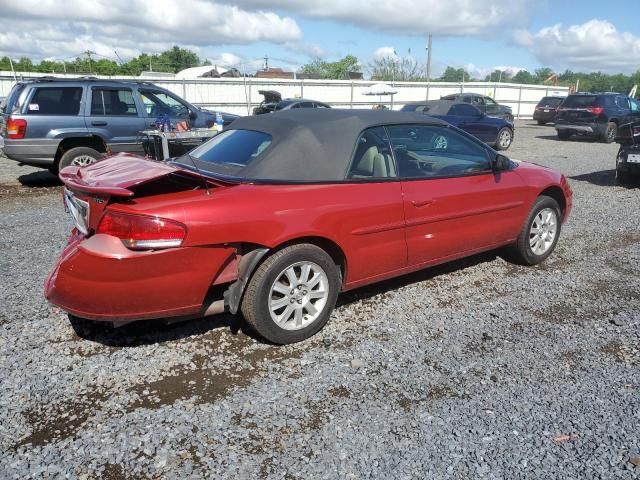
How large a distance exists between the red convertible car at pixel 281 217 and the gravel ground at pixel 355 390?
377 mm

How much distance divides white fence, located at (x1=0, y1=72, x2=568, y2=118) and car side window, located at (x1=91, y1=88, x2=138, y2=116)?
32.5 ft

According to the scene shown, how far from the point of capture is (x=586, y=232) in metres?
6.55

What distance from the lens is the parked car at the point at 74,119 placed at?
8.57 m

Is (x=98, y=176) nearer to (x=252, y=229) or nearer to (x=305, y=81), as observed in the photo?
(x=252, y=229)

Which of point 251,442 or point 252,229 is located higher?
point 252,229

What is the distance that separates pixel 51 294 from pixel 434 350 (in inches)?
97.0

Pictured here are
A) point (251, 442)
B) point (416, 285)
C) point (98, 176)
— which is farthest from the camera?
point (416, 285)

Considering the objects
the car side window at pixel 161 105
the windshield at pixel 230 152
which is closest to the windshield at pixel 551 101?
the car side window at pixel 161 105

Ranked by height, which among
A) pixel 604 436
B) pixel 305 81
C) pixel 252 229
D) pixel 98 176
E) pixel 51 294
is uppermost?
pixel 305 81

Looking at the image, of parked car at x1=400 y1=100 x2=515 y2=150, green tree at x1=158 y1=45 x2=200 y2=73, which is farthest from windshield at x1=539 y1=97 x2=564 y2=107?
green tree at x1=158 y1=45 x2=200 y2=73

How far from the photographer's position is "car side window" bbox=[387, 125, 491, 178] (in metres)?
4.10

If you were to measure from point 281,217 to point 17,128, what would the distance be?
7.20 meters

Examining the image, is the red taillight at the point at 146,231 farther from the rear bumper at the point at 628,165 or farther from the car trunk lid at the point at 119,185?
the rear bumper at the point at 628,165

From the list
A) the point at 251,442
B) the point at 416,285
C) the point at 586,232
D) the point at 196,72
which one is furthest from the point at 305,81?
the point at 251,442
